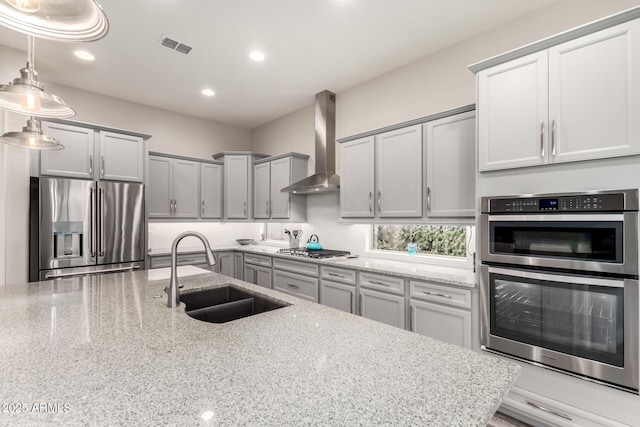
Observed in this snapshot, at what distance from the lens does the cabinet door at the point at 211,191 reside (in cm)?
476

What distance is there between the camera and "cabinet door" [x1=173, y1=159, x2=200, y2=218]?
177 inches

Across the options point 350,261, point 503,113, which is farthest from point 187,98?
point 503,113

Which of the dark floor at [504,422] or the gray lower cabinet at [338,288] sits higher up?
the gray lower cabinet at [338,288]

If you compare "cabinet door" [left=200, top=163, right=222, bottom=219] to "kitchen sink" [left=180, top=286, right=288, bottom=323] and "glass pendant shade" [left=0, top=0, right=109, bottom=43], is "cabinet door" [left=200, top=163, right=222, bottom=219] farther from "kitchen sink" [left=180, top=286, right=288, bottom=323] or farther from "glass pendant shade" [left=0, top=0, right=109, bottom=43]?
"glass pendant shade" [left=0, top=0, right=109, bottom=43]

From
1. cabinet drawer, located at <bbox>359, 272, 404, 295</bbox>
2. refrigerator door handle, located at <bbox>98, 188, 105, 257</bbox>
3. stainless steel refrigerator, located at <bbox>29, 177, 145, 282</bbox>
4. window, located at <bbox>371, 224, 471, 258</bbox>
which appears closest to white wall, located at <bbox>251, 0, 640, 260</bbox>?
window, located at <bbox>371, 224, 471, 258</bbox>

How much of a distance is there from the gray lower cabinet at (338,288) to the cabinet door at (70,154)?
2.95 meters

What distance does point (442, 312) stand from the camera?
93.0 inches

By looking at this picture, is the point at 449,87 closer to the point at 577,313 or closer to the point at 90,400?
the point at 577,313

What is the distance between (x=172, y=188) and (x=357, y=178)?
285cm

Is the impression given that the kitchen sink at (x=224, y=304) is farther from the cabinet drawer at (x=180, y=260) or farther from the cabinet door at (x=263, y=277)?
the cabinet drawer at (x=180, y=260)

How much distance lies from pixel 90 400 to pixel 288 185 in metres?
3.76

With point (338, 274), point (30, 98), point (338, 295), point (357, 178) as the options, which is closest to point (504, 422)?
point (338, 295)

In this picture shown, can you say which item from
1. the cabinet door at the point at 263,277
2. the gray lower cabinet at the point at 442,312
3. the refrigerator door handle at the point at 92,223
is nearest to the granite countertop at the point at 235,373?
the gray lower cabinet at the point at 442,312

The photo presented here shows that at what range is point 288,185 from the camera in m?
4.39
